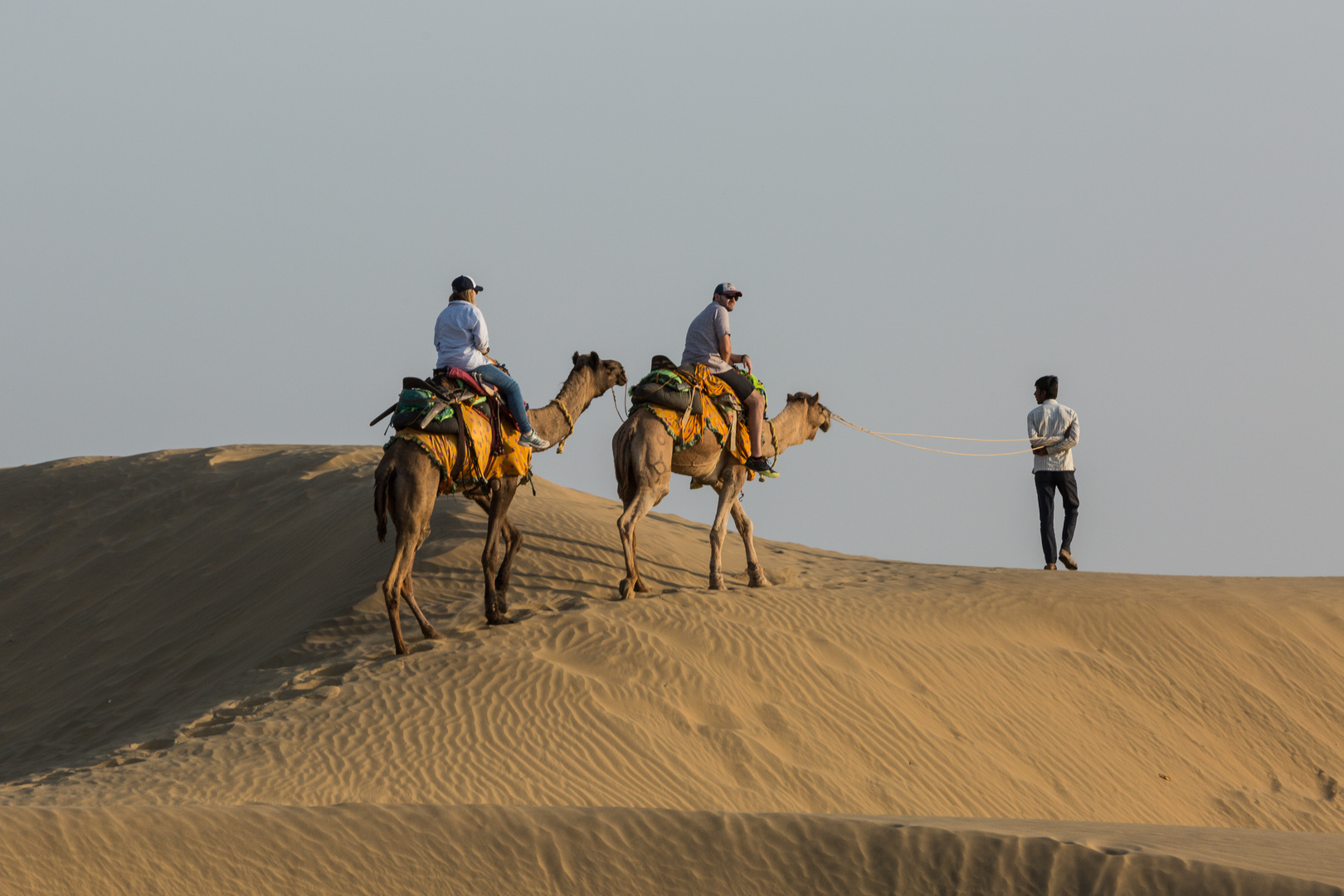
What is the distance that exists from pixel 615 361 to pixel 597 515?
146 inches

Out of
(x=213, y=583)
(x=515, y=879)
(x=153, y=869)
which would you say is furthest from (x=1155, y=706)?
(x=213, y=583)

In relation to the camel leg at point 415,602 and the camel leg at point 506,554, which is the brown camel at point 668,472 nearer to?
the camel leg at point 506,554

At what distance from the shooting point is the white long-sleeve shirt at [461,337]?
1169cm

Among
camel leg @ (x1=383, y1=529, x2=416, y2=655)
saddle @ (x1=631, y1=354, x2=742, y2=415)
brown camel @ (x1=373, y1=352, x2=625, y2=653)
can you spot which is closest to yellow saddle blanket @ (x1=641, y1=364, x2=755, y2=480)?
saddle @ (x1=631, y1=354, x2=742, y2=415)

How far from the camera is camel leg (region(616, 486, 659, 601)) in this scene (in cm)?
1240

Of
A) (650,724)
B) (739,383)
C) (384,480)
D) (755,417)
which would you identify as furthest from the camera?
(755,417)

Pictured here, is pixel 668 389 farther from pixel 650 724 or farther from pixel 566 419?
pixel 650 724

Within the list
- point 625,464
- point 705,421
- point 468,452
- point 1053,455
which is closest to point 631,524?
point 625,464

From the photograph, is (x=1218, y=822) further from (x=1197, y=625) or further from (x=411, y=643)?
(x=411, y=643)

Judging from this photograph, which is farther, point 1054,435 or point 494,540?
point 1054,435

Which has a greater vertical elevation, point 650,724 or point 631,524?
point 631,524

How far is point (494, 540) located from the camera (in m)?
12.0

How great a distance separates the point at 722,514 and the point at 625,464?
1522 millimetres

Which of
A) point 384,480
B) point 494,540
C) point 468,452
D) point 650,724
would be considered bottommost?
point 650,724
